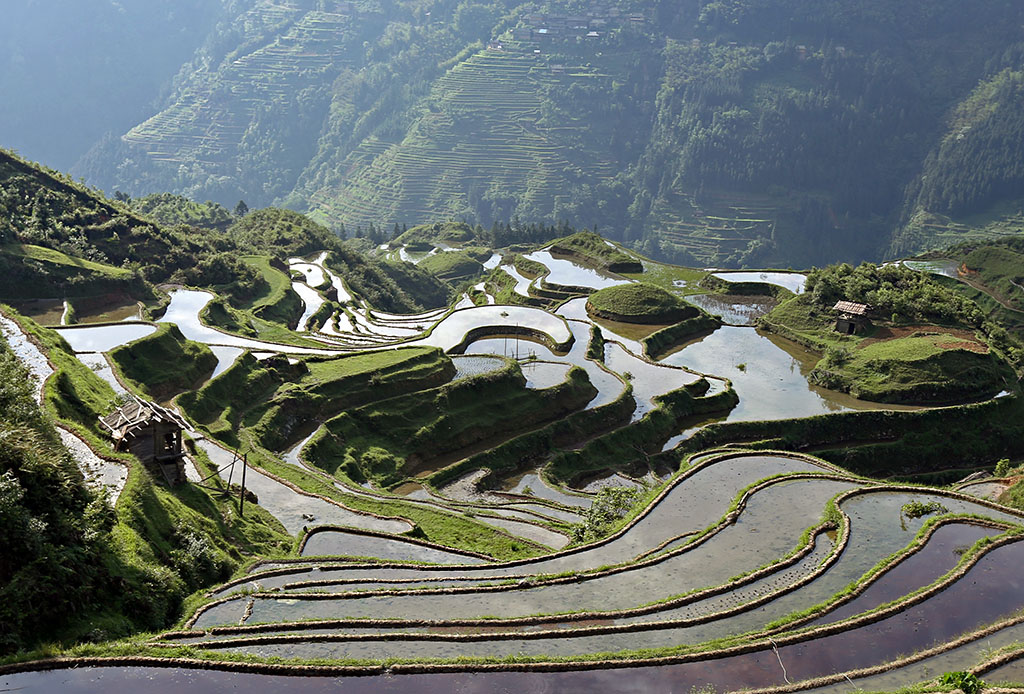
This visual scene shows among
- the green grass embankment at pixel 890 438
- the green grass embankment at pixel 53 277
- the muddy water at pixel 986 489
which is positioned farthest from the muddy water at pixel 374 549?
the green grass embankment at pixel 53 277

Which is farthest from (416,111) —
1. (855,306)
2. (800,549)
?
(800,549)

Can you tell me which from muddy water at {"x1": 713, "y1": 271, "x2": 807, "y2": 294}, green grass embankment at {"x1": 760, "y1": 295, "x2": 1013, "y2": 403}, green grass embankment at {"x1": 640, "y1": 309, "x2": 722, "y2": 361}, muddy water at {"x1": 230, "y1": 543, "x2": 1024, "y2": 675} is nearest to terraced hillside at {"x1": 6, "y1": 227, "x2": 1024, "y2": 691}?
muddy water at {"x1": 230, "y1": 543, "x2": 1024, "y2": 675}

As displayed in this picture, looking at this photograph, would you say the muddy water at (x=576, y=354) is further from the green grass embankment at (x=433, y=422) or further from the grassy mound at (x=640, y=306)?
the grassy mound at (x=640, y=306)

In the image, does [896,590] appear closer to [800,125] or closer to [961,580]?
[961,580]

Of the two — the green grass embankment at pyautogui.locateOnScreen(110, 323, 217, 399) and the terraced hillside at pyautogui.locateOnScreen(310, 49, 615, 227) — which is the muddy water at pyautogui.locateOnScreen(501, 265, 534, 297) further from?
the terraced hillside at pyautogui.locateOnScreen(310, 49, 615, 227)

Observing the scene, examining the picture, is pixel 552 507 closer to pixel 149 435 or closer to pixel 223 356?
pixel 149 435
